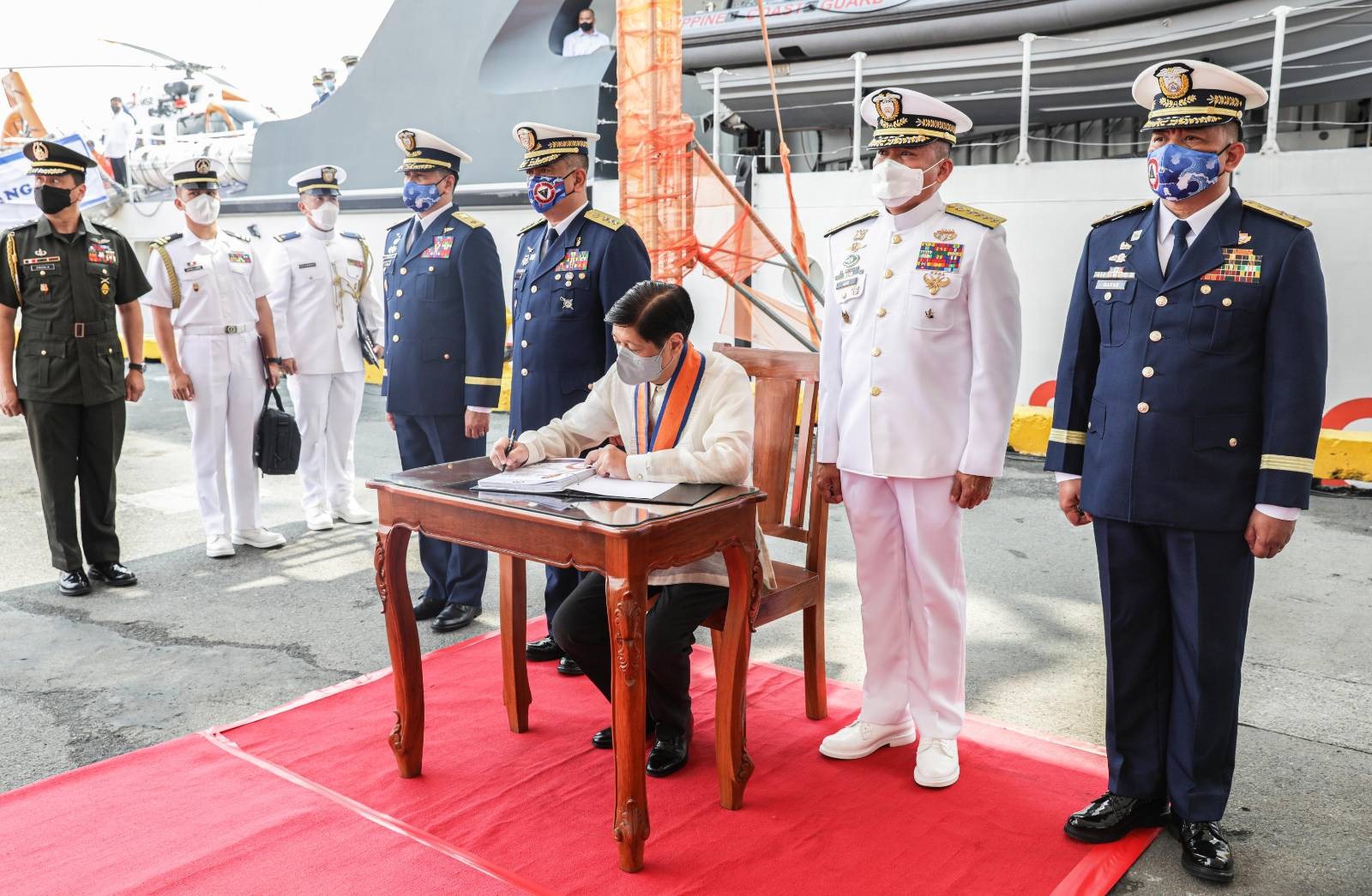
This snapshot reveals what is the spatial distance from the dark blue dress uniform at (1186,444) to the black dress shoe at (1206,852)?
0.04m

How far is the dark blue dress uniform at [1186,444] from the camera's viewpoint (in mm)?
2146

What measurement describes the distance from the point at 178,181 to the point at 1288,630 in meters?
4.66

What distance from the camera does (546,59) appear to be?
32.2 feet

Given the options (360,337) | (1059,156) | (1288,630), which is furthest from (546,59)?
(1288,630)

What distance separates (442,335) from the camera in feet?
12.8

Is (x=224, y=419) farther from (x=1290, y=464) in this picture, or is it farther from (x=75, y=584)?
→ (x=1290, y=464)

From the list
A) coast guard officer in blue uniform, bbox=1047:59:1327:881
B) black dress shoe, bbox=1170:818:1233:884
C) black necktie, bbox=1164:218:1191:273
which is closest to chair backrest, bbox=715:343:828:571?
coast guard officer in blue uniform, bbox=1047:59:1327:881

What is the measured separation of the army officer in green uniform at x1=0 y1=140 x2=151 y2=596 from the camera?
424 centimetres

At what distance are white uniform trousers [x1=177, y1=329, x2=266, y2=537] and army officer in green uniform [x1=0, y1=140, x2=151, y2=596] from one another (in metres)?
0.37

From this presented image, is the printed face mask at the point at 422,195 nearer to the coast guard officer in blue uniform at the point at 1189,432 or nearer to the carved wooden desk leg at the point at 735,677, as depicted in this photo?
the carved wooden desk leg at the point at 735,677

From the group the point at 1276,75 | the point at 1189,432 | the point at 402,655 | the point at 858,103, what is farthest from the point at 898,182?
the point at 858,103

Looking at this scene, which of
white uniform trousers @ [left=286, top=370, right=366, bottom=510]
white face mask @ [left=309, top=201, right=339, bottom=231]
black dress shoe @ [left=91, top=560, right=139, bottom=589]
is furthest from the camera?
white uniform trousers @ [left=286, top=370, right=366, bottom=510]

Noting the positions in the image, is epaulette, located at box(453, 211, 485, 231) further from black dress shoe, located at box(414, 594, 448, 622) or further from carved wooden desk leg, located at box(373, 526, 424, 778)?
carved wooden desk leg, located at box(373, 526, 424, 778)

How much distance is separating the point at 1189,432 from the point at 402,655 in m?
1.86
